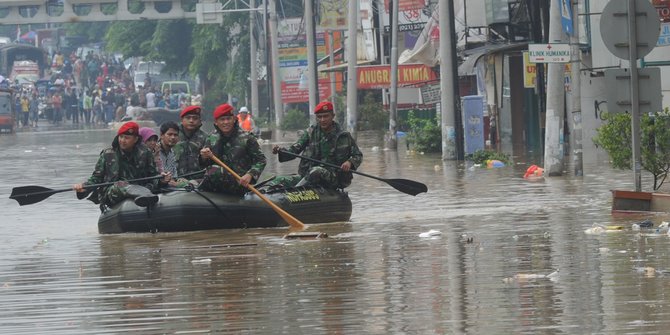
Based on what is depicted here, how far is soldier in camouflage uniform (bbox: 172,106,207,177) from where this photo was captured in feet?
66.8

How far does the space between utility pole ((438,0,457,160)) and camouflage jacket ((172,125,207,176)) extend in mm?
13379

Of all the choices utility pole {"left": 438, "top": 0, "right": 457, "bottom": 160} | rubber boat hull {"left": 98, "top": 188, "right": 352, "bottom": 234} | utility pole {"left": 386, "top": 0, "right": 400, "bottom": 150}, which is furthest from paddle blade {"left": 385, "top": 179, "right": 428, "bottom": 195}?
utility pole {"left": 386, "top": 0, "right": 400, "bottom": 150}

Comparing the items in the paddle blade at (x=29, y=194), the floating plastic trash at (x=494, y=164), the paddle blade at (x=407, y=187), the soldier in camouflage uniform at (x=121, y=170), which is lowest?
the floating plastic trash at (x=494, y=164)

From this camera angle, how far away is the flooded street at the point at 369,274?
11.2 m

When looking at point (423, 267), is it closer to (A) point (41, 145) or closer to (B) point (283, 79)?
(A) point (41, 145)

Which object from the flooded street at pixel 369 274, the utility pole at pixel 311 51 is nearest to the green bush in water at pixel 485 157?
the flooded street at pixel 369 274

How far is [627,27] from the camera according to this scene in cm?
1897

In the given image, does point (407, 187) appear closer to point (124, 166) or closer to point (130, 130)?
point (124, 166)

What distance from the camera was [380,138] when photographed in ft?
166

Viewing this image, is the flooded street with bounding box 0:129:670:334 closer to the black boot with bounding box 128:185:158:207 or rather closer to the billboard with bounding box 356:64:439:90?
the black boot with bounding box 128:185:158:207

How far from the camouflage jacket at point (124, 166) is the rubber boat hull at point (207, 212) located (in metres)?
0.37

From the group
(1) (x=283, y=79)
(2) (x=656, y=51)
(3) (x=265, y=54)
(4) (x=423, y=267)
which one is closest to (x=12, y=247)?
(4) (x=423, y=267)

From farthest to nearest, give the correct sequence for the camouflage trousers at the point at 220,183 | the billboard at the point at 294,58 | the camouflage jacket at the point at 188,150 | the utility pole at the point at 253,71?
the utility pole at the point at 253,71
the billboard at the point at 294,58
the camouflage jacket at the point at 188,150
the camouflage trousers at the point at 220,183

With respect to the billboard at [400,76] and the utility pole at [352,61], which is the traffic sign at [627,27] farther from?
the billboard at [400,76]
